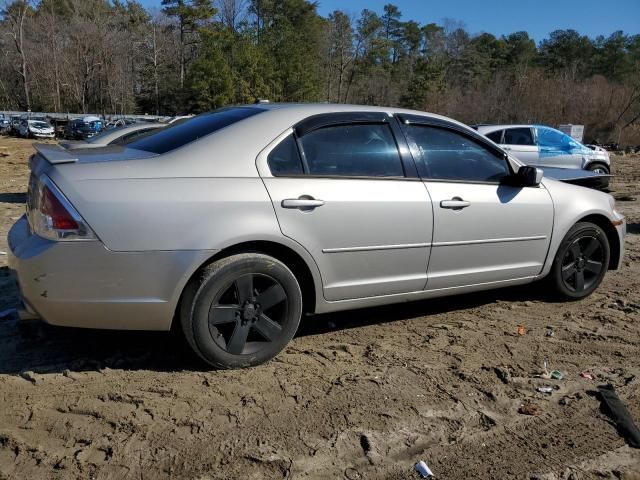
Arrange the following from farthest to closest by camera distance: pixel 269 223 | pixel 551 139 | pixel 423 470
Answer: pixel 551 139, pixel 269 223, pixel 423 470

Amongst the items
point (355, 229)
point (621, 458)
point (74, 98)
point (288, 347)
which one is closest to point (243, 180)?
point (355, 229)

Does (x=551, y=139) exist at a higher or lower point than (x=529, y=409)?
higher

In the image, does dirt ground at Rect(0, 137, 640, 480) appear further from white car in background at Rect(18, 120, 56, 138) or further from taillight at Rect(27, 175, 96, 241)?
white car in background at Rect(18, 120, 56, 138)

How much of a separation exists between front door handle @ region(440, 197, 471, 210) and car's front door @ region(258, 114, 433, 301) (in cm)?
14

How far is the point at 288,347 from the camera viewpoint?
377 cm

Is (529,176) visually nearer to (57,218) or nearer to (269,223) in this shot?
(269,223)

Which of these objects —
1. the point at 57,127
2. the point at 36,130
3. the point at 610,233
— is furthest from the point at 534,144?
the point at 57,127

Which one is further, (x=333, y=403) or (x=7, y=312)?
(x=7, y=312)

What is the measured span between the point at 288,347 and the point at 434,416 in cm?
117

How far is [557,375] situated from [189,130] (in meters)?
2.81

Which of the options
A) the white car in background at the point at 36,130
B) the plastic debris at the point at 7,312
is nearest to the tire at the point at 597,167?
the plastic debris at the point at 7,312

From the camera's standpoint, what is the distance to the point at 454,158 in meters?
4.11

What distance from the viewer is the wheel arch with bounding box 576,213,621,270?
4812 millimetres

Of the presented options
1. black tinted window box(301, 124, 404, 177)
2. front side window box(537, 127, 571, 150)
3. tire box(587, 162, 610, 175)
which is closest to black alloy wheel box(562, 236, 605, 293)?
black tinted window box(301, 124, 404, 177)
